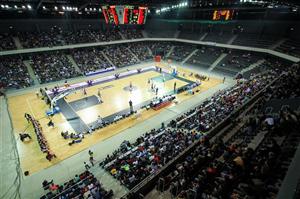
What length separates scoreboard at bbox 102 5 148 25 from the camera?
32219mm

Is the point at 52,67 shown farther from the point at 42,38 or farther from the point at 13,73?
the point at 42,38

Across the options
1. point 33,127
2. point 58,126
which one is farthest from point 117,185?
point 33,127

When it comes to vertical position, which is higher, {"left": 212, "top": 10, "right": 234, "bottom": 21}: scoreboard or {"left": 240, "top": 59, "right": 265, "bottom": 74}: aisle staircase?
{"left": 212, "top": 10, "right": 234, "bottom": 21}: scoreboard

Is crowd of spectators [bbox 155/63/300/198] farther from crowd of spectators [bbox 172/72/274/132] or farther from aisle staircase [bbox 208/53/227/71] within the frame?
aisle staircase [bbox 208/53/227/71]

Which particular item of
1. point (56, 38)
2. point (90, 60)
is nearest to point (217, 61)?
point (90, 60)

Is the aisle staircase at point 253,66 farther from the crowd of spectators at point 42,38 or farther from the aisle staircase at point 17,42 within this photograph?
the aisle staircase at point 17,42

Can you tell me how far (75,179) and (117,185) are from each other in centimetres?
329

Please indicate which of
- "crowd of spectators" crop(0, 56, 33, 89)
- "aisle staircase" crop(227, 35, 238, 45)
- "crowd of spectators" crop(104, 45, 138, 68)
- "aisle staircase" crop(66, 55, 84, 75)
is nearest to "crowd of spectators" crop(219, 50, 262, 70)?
"aisle staircase" crop(227, 35, 238, 45)

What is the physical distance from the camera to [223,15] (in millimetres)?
43094

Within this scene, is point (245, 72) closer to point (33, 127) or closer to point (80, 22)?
point (33, 127)

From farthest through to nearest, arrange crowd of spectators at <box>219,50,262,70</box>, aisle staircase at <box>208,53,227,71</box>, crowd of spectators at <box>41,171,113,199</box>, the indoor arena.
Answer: aisle staircase at <box>208,53,227,71</box> < crowd of spectators at <box>219,50,262,70</box> < crowd of spectators at <box>41,171,113,199</box> < the indoor arena

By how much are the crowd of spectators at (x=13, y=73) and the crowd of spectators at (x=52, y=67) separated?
6.71ft

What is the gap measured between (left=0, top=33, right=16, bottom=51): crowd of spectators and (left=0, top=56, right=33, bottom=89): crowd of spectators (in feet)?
6.32

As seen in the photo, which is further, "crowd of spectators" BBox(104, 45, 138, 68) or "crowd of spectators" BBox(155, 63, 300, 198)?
"crowd of spectators" BBox(104, 45, 138, 68)
